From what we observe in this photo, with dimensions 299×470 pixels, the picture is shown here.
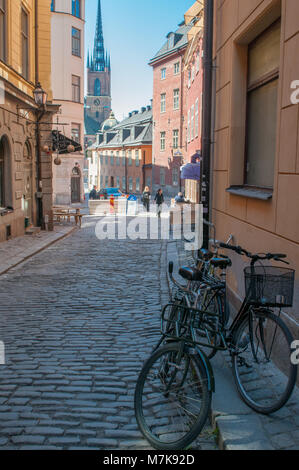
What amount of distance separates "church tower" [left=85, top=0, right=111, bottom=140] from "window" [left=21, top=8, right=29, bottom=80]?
341 feet

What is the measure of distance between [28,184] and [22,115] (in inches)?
110

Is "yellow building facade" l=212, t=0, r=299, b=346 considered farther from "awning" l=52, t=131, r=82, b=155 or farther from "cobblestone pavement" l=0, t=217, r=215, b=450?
"awning" l=52, t=131, r=82, b=155

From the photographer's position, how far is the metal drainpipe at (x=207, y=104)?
815 centimetres

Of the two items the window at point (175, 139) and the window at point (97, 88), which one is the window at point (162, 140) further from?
the window at point (97, 88)

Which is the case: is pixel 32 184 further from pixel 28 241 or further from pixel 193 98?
pixel 193 98

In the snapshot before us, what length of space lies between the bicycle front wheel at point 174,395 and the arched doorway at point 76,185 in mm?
36421

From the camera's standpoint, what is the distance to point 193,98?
98.6ft

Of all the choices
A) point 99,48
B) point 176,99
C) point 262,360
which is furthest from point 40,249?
point 99,48

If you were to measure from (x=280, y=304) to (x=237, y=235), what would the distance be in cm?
298

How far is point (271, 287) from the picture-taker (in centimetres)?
354

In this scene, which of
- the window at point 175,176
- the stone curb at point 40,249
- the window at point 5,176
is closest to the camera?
the stone curb at point 40,249

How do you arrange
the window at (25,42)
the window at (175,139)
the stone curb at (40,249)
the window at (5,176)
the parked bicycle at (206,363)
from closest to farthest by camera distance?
the parked bicycle at (206,363) → the stone curb at (40,249) → the window at (5,176) → the window at (25,42) → the window at (175,139)

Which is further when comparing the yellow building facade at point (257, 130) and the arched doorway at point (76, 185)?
the arched doorway at point (76, 185)

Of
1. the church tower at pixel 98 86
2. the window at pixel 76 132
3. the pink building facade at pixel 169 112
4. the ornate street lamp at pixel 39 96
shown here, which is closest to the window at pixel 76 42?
the window at pixel 76 132
